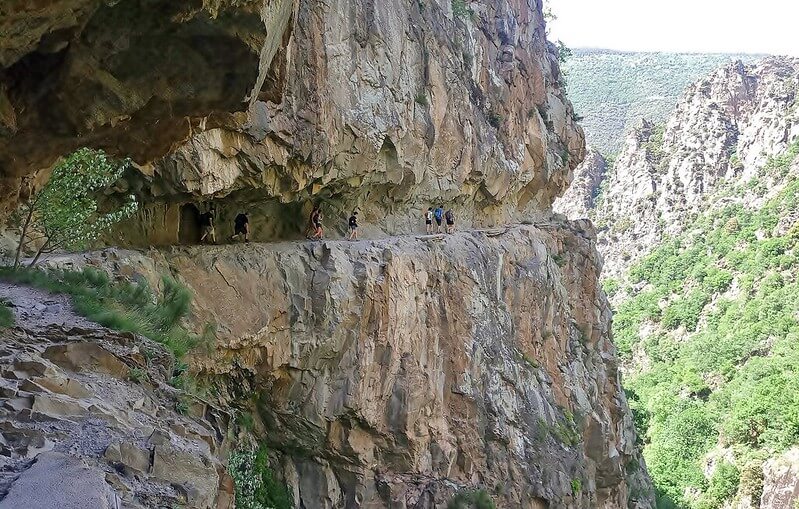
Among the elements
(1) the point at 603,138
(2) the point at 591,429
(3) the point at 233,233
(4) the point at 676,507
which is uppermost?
(1) the point at 603,138

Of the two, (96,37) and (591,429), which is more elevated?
(96,37)

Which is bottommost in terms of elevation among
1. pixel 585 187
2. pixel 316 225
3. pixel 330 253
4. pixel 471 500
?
pixel 471 500

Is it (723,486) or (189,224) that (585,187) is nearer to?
(723,486)

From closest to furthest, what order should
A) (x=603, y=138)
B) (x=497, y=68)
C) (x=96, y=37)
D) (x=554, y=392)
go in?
(x=96, y=37) → (x=554, y=392) → (x=497, y=68) → (x=603, y=138)

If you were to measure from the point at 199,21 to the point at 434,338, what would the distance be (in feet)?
37.6

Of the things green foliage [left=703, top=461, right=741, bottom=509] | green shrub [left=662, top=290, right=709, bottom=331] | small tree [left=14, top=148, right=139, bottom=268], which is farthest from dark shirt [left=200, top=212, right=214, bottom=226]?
green shrub [left=662, top=290, right=709, bottom=331]

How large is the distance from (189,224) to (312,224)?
2.95m

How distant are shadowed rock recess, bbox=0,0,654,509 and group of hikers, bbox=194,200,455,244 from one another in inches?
14.5

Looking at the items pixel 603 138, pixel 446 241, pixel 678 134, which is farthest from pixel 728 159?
pixel 446 241

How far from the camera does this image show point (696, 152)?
68.5 metres

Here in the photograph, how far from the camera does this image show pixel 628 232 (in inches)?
2815

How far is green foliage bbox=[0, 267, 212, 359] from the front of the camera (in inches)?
278

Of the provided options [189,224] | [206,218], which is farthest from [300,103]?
[189,224]

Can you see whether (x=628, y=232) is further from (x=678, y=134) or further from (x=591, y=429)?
(x=591, y=429)
